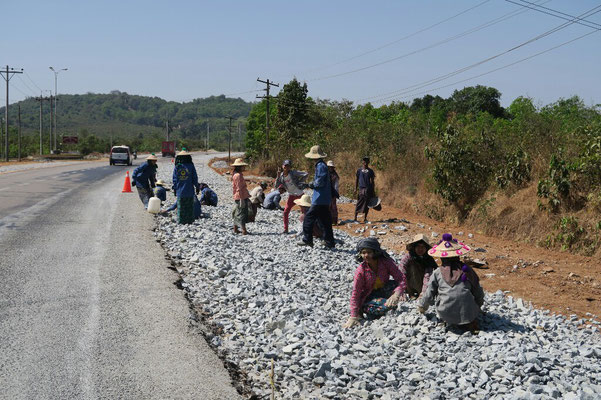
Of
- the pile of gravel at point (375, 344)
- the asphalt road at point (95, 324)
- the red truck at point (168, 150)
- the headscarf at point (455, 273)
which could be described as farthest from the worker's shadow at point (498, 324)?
the red truck at point (168, 150)

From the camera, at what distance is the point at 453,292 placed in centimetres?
611

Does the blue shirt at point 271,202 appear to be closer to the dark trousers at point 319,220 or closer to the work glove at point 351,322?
the dark trousers at point 319,220

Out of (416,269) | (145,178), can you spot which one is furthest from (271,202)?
(416,269)

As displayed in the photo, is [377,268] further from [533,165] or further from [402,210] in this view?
[402,210]

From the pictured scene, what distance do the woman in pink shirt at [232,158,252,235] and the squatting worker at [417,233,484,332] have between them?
6930 millimetres

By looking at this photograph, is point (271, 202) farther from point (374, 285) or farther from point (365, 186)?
point (374, 285)

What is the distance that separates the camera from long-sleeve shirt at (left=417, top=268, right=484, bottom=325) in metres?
6.05

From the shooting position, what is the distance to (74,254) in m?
10.3

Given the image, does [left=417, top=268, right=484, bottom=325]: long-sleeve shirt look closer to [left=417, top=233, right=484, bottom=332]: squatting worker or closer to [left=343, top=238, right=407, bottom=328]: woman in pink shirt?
[left=417, top=233, right=484, bottom=332]: squatting worker

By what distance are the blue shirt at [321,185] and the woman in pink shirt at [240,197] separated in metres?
2.21

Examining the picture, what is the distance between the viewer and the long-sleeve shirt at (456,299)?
19.9ft

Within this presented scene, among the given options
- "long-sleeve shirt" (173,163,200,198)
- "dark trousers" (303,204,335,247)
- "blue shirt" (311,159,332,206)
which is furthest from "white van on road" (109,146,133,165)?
"blue shirt" (311,159,332,206)

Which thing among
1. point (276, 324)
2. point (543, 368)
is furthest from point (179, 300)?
point (543, 368)

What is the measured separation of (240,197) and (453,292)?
735cm
